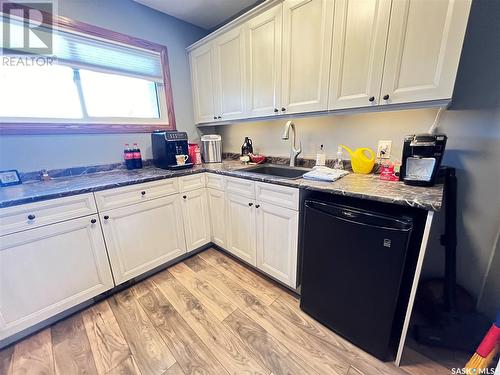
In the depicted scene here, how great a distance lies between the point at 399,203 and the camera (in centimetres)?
93

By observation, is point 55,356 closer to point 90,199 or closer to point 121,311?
point 121,311

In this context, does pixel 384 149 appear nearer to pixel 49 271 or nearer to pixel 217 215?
pixel 217 215

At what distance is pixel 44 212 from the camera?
4.05 feet

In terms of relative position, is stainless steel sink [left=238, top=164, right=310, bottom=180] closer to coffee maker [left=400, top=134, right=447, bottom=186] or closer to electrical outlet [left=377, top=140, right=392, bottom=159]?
electrical outlet [left=377, top=140, right=392, bottom=159]

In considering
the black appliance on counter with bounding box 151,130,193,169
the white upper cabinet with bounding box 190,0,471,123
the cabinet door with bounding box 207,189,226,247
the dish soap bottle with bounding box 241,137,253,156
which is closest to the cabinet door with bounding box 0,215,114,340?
the black appliance on counter with bounding box 151,130,193,169

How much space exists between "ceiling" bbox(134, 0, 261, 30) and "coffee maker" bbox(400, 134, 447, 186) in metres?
1.89

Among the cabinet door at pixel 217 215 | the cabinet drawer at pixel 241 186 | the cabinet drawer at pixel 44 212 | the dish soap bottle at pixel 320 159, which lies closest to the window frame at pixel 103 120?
the cabinet drawer at pixel 44 212

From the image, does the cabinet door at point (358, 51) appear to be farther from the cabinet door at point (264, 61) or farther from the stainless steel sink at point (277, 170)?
the stainless steel sink at point (277, 170)

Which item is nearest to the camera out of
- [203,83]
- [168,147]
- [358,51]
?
[358,51]

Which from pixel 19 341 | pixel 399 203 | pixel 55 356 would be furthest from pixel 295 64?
pixel 19 341

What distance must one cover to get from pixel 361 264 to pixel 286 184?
2.01 feet

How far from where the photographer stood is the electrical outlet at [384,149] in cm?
144

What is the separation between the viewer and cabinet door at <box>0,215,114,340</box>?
3.86 feet

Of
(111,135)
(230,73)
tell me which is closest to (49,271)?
(111,135)
